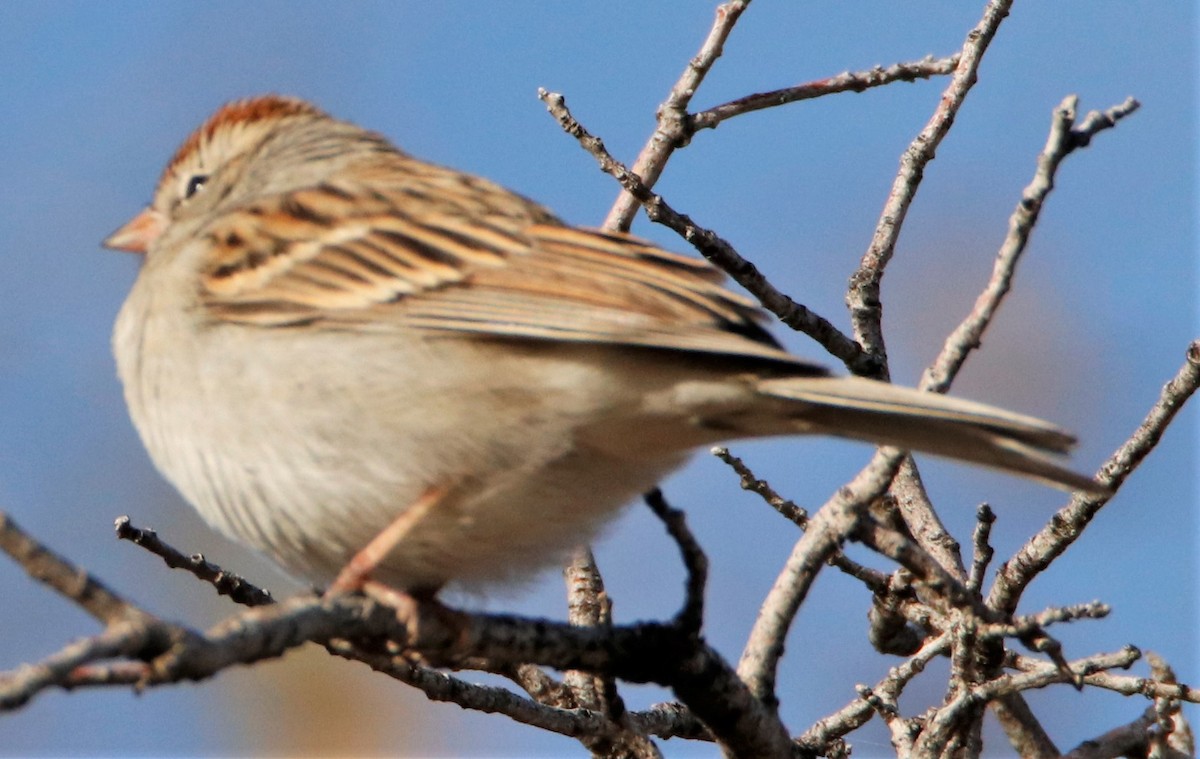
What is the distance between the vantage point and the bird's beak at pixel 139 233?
4.38 meters

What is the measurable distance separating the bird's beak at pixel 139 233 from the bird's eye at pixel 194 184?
0.11m

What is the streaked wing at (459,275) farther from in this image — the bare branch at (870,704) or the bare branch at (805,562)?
the bare branch at (870,704)

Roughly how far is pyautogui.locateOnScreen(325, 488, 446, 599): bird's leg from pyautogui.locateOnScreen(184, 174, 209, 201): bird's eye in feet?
5.48

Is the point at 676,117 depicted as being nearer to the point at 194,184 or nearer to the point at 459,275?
the point at 459,275

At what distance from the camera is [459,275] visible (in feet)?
11.3

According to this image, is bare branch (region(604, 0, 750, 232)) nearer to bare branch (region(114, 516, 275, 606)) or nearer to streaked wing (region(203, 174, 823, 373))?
streaked wing (region(203, 174, 823, 373))

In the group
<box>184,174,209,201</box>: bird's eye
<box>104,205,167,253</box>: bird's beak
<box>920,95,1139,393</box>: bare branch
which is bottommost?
<box>920,95,1139,393</box>: bare branch

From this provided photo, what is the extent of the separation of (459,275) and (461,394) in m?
0.39

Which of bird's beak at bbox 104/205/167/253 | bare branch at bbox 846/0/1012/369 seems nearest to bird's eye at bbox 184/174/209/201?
bird's beak at bbox 104/205/167/253

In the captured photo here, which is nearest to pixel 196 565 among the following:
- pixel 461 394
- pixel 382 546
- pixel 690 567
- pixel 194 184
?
pixel 382 546

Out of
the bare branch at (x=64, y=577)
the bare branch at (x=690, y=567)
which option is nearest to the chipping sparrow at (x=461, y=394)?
the bare branch at (x=690, y=567)

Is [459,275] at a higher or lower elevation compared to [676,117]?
lower

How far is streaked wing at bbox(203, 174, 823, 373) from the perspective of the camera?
10.3 feet

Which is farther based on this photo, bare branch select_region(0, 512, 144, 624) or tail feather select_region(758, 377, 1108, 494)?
tail feather select_region(758, 377, 1108, 494)
